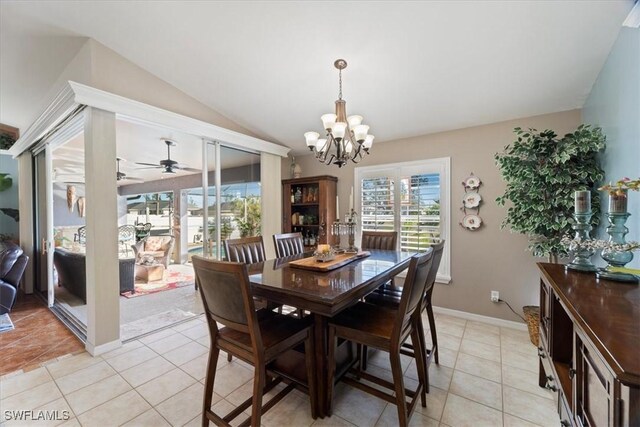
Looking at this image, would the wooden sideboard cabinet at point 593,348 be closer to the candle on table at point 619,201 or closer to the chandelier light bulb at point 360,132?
the candle on table at point 619,201

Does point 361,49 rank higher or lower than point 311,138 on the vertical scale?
higher

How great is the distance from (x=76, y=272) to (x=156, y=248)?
1858mm

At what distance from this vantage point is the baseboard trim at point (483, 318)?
2.98 meters

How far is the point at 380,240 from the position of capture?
10.9ft

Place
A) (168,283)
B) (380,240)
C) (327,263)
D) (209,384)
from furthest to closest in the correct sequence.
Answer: (168,283) < (380,240) < (327,263) < (209,384)

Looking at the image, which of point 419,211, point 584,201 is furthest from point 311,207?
point 584,201

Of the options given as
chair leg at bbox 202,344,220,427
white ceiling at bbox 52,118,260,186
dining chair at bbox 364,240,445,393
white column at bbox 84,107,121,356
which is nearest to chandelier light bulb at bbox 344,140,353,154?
dining chair at bbox 364,240,445,393

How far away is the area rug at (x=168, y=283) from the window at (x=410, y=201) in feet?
11.4

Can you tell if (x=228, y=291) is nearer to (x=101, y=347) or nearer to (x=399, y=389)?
(x=399, y=389)

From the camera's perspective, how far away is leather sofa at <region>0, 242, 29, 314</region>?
3.32 metres

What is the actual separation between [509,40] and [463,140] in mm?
1303

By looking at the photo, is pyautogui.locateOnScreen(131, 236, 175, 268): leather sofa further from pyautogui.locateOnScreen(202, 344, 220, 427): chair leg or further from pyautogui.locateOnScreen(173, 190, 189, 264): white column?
pyautogui.locateOnScreen(202, 344, 220, 427): chair leg

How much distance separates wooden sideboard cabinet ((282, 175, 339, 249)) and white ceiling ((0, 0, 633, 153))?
1.31 meters

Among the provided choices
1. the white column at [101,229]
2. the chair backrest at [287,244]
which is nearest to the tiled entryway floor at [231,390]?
the white column at [101,229]
